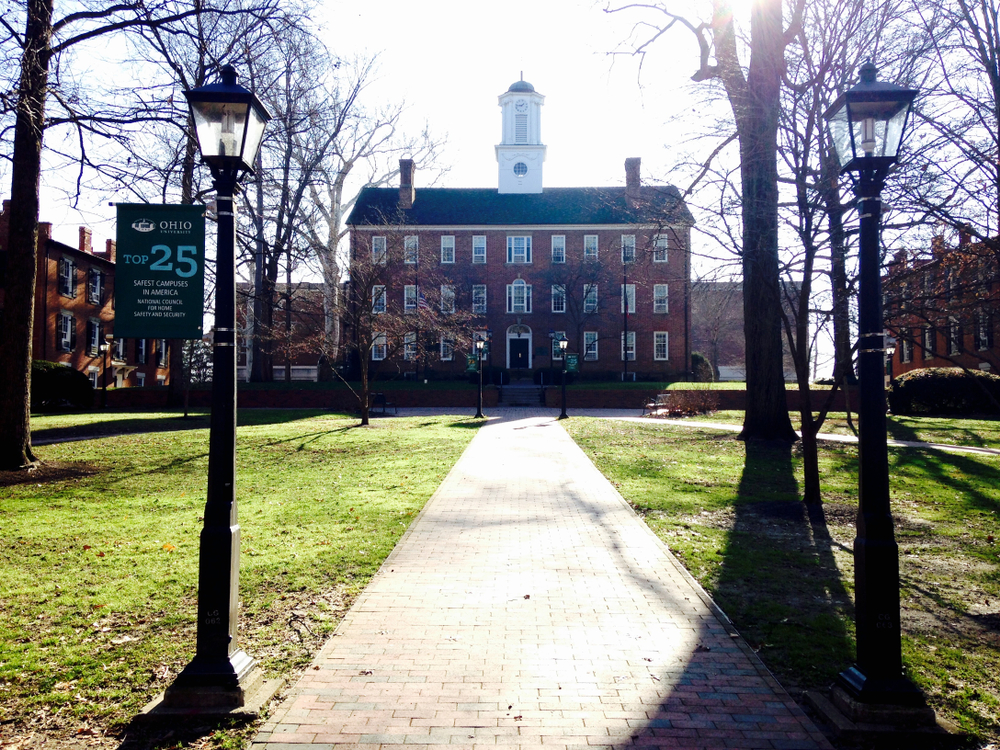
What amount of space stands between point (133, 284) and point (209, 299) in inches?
808

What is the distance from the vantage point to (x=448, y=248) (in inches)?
1908

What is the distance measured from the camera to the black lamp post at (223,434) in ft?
13.6

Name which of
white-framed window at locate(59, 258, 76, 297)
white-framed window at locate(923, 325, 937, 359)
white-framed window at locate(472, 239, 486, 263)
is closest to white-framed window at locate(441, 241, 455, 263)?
white-framed window at locate(472, 239, 486, 263)

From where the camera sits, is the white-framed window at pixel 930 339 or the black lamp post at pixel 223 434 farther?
the white-framed window at pixel 930 339

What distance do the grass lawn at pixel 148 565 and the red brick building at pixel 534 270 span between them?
102 feet

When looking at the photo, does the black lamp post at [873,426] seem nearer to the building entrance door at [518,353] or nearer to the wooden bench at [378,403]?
the wooden bench at [378,403]

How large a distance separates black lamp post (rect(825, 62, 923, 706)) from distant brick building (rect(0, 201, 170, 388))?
1372 inches

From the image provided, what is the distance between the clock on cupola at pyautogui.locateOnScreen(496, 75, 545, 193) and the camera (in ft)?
161

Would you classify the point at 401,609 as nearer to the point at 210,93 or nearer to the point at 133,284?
the point at 133,284

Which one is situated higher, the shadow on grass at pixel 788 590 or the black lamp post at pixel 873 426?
the black lamp post at pixel 873 426

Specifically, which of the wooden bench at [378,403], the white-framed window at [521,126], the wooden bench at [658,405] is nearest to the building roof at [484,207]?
the white-framed window at [521,126]

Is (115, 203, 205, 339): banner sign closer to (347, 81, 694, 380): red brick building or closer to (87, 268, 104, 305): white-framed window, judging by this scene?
(347, 81, 694, 380): red brick building

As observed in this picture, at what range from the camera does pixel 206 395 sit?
36281 millimetres

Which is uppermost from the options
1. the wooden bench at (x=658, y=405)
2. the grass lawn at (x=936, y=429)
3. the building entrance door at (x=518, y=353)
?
the building entrance door at (x=518, y=353)
